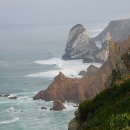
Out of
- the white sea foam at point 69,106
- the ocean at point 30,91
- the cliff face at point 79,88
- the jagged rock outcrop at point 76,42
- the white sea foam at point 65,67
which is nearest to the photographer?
the ocean at point 30,91

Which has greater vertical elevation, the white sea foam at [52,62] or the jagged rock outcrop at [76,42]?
the jagged rock outcrop at [76,42]

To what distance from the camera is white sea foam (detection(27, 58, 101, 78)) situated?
4852 inches

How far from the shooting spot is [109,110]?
62.3 ft

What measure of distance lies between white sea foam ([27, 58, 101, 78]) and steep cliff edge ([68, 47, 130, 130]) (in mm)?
94185

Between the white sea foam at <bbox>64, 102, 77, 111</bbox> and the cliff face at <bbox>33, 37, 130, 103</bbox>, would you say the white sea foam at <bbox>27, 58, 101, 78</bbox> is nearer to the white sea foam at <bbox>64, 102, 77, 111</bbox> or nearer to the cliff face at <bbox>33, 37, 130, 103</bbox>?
the cliff face at <bbox>33, 37, 130, 103</bbox>

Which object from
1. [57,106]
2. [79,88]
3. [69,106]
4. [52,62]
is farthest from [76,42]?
[57,106]

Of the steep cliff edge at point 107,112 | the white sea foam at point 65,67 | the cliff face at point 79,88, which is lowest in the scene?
the steep cliff edge at point 107,112

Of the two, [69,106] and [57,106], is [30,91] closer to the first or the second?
[69,106]

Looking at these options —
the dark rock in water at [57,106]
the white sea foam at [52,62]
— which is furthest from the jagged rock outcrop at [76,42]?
the dark rock in water at [57,106]

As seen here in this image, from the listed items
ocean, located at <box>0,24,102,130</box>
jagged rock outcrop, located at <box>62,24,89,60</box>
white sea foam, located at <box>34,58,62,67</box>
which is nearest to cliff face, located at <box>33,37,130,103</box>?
ocean, located at <box>0,24,102,130</box>

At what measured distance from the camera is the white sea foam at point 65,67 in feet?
404

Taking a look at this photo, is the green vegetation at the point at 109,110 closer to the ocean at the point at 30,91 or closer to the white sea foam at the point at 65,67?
the ocean at the point at 30,91

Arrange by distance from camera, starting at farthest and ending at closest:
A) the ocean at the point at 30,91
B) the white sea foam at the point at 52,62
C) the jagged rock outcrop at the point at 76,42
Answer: the jagged rock outcrop at the point at 76,42, the white sea foam at the point at 52,62, the ocean at the point at 30,91

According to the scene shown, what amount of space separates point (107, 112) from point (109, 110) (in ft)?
0.72
